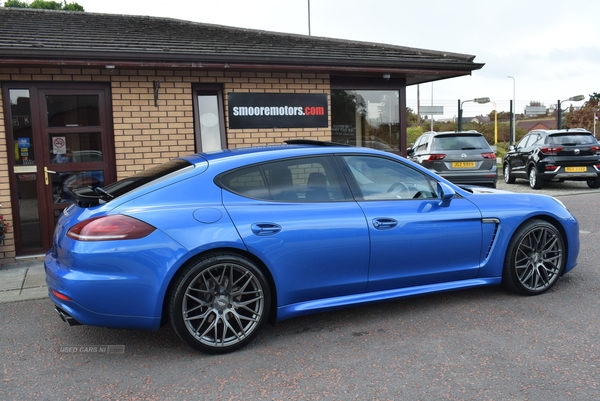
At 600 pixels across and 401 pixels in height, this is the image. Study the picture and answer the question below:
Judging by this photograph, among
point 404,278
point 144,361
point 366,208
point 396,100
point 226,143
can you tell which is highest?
point 396,100

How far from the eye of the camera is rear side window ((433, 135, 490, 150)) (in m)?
12.7

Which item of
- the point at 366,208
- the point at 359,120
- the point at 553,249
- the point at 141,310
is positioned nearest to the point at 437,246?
the point at 366,208

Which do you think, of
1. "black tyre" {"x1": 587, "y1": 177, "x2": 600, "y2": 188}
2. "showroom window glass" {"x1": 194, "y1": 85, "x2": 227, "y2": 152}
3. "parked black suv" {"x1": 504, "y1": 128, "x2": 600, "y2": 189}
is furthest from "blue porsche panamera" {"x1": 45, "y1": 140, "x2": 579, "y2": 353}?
"black tyre" {"x1": 587, "y1": 177, "x2": 600, "y2": 188}

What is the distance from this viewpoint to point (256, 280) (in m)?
3.83

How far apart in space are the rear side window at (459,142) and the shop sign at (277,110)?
16.1ft

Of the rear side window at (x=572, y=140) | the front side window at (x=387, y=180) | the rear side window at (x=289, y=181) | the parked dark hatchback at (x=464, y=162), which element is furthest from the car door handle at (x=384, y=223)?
the rear side window at (x=572, y=140)

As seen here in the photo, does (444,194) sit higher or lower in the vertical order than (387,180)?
lower

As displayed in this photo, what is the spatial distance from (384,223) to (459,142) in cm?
918

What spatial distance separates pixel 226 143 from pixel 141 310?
4.86m

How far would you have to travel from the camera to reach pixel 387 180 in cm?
453

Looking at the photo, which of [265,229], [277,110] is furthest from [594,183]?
[265,229]

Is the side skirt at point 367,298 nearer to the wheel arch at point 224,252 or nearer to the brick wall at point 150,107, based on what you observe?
the wheel arch at point 224,252

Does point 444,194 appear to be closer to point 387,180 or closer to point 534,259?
A: point 387,180

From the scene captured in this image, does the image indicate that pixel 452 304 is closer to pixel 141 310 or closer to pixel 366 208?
pixel 366 208
